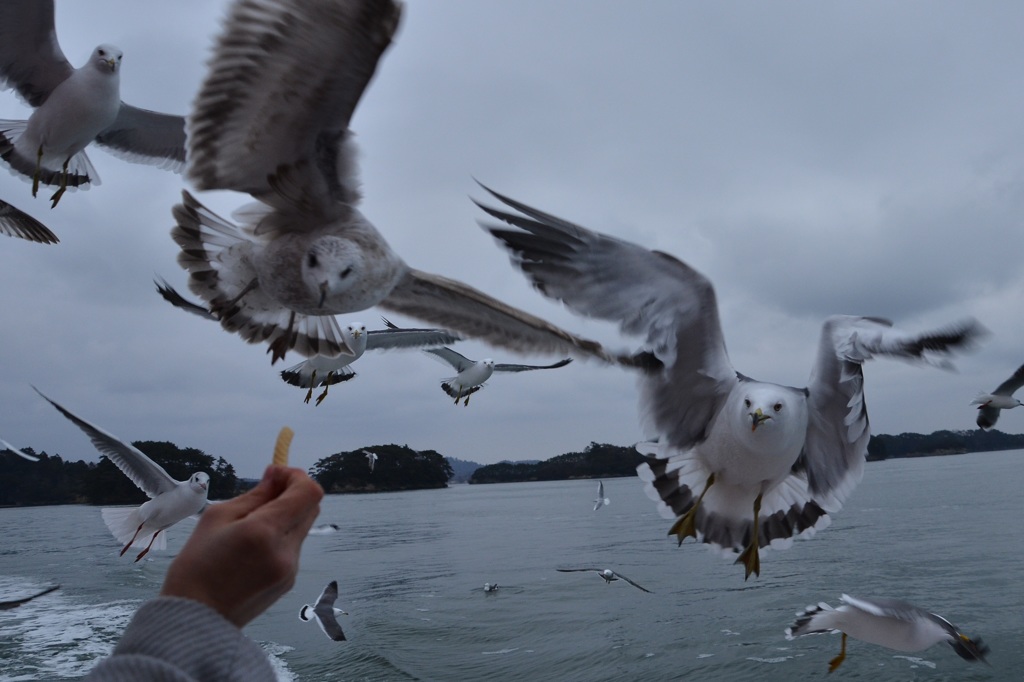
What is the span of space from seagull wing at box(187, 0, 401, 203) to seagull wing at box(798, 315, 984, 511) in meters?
2.63

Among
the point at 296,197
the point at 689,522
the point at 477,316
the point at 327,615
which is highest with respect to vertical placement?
the point at 296,197

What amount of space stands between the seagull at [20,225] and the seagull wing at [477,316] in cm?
376

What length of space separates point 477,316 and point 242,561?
3.53 m

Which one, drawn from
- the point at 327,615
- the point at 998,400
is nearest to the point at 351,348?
the point at 327,615

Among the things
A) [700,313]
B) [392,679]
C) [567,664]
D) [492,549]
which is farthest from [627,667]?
[492,549]

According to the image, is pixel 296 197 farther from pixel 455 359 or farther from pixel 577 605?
pixel 577 605

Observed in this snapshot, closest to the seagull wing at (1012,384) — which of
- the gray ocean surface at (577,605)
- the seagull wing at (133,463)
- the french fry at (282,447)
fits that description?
the gray ocean surface at (577,605)

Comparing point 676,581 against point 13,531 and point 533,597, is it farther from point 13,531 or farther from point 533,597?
point 13,531

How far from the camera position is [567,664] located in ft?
34.3

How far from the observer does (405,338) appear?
31.9ft

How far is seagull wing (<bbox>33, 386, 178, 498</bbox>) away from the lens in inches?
299

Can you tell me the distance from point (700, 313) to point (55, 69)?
5.37m

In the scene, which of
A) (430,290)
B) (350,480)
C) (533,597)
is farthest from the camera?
(350,480)

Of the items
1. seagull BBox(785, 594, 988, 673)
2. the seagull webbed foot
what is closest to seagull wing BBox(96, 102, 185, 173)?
the seagull webbed foot
